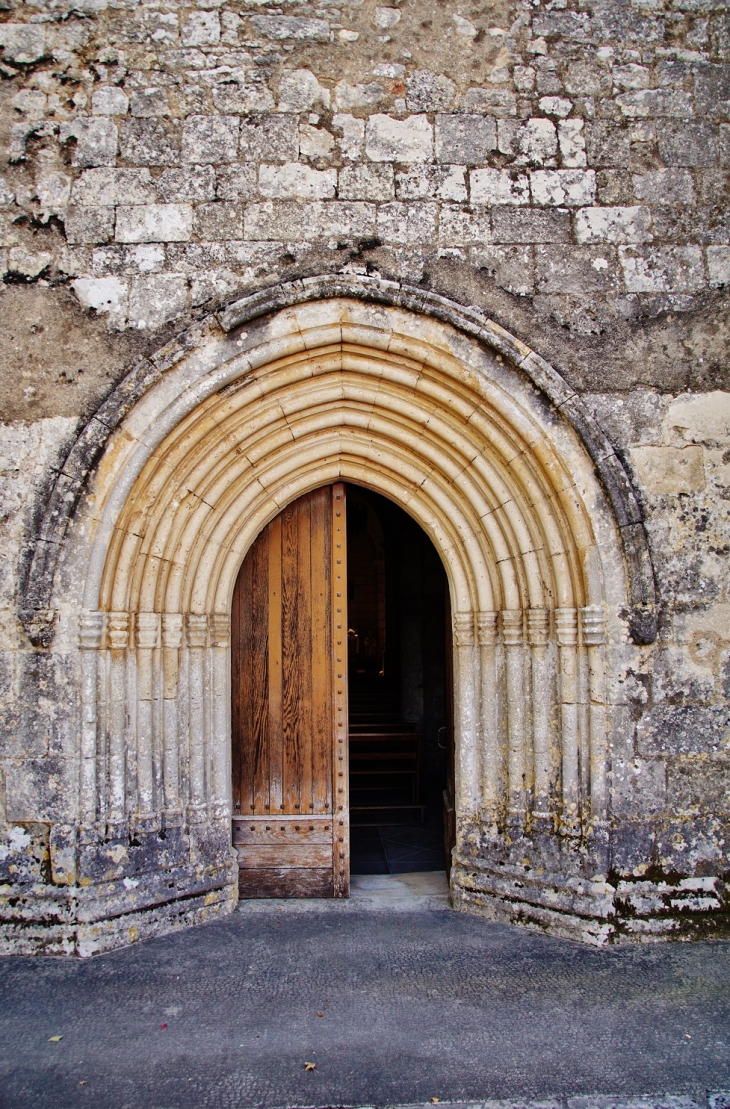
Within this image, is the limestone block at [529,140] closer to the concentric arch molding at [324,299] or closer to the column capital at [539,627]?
the concentric arch molding at [324,299]

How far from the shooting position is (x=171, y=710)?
12.3 feet

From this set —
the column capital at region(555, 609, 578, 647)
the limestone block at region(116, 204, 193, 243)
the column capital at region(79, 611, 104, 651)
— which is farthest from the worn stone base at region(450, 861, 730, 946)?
the limestone block at region(116, 204, 193, 243)

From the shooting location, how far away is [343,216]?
3.72m

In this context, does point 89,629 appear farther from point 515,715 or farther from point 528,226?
point 528,226

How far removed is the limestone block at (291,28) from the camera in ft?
12.4

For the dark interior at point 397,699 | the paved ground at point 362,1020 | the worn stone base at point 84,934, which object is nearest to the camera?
the paved ground at point 362,1020

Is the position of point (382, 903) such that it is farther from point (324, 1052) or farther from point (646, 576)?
point (646, 576)

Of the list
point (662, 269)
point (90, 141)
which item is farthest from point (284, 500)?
point (662, 269)

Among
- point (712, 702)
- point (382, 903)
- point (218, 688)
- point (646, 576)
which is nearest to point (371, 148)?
point (646, 576)

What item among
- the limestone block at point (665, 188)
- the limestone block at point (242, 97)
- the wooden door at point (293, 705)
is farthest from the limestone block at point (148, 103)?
the limestone block at point (665, 188)

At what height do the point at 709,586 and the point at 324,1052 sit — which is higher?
the point at 709,586

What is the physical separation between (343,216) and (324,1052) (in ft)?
12.1

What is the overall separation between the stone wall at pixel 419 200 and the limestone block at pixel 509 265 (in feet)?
0.03

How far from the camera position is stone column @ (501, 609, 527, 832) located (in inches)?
147
